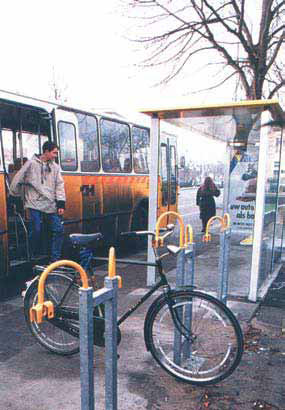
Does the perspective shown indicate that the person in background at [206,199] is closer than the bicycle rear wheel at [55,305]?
No

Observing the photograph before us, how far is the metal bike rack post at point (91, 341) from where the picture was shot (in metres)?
2.28

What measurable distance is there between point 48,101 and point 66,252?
3.13 m

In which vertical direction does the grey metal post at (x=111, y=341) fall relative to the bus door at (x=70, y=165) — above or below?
below

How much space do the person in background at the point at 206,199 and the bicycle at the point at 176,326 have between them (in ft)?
25.6

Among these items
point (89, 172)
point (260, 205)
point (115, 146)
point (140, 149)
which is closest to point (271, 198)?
point (260, 205)

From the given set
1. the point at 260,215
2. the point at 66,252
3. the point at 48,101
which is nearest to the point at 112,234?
the point at 66,252

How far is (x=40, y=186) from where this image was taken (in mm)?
6129

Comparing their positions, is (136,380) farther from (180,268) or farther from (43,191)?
(43,191)

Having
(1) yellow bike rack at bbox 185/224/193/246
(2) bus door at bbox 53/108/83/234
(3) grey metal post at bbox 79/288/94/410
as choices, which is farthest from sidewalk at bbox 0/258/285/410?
(2) bus door at bbox 53/108/83/234

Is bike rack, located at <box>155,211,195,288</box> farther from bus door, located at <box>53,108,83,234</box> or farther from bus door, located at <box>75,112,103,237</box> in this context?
bus door, located at <box>75,112,103,237</box>

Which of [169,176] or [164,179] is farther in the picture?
[169,176]

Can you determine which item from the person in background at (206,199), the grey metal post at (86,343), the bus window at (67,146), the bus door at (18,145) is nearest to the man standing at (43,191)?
the bus door at (18,145)

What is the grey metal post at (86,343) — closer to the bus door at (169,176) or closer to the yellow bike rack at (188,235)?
the yellow bike rack at (188,235)

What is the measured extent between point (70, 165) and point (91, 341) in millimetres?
5562
